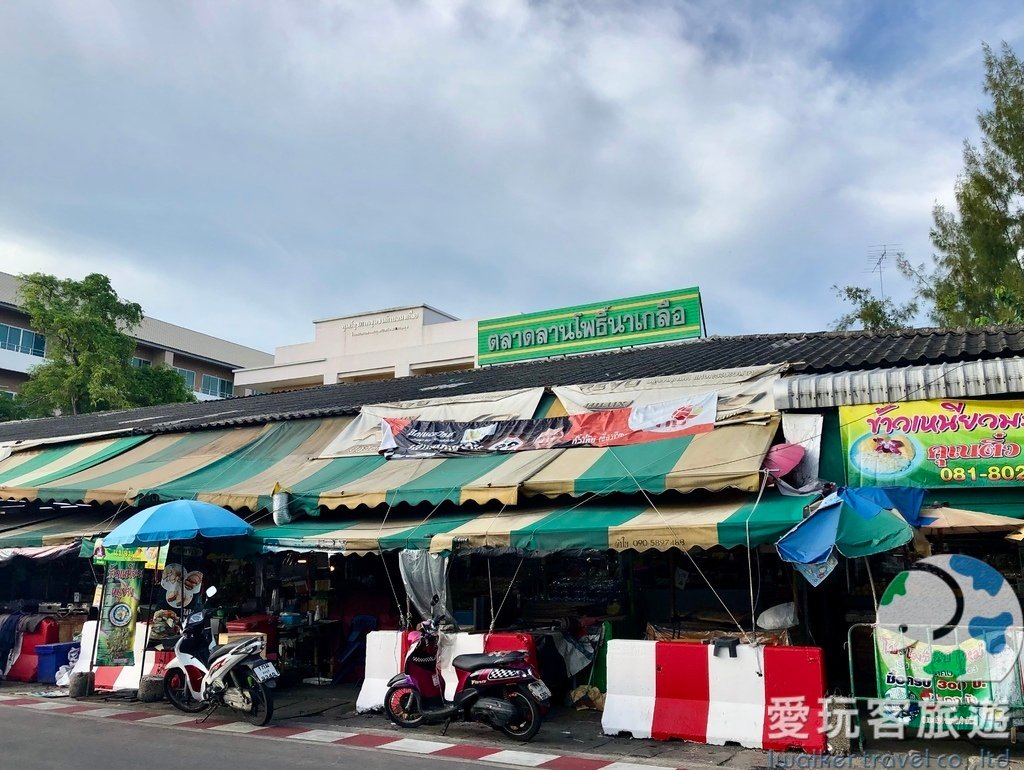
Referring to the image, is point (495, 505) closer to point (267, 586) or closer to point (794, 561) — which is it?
point (794, 561)

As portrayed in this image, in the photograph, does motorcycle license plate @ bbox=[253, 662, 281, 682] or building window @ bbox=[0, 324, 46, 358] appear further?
building window @ bbox=[0, 324, 46, 358]

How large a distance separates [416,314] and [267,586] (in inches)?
1046

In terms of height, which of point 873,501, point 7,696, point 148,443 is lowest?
point 7,696

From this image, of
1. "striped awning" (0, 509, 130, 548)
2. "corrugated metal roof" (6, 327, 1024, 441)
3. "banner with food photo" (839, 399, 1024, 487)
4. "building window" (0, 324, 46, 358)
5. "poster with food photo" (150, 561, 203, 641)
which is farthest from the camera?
"building window" (0, 324, 46, 358)

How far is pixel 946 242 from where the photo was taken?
96.7 ft

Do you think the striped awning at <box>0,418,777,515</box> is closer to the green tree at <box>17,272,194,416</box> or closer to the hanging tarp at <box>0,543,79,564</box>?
the hanging tarp at <box>0,543,79,564</box>

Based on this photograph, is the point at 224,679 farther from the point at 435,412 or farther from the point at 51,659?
the point at 435,412

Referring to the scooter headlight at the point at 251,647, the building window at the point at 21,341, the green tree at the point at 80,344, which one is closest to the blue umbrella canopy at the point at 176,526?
→ the scooter headlight at the point at 251,647

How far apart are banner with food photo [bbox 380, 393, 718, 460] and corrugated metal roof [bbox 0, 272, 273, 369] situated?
4355 cm

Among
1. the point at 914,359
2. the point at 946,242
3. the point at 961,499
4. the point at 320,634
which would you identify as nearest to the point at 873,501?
the point at 961,499

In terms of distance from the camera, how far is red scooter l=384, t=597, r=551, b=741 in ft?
28.0

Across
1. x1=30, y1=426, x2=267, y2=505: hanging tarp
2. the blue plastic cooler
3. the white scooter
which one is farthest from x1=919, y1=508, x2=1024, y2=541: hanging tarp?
the blue plastic cooler

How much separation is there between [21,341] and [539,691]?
48.5 m

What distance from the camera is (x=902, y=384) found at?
998 centimetres
